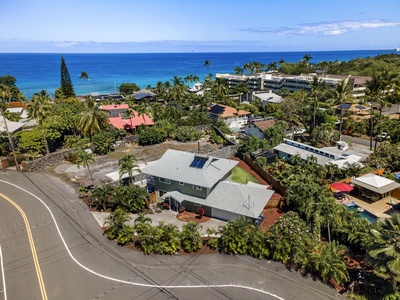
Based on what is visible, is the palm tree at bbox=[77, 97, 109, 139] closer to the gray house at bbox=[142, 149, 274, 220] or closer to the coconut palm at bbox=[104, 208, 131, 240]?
the gray house at bbox=[142, 149, 274, 220]

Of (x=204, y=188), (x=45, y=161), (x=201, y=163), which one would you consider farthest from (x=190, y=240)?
(x=45, y=161)

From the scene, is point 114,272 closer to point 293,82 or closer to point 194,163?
point 194,163

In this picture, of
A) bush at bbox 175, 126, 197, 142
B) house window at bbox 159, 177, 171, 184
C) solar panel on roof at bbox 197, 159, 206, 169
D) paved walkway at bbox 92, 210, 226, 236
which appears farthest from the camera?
bush at bbox 175, 126, 197, 142

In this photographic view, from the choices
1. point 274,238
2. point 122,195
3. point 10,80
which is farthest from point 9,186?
point 10,80

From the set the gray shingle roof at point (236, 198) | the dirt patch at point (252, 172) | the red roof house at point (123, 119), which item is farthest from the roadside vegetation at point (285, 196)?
the gray shingle roof at point (236, 198)

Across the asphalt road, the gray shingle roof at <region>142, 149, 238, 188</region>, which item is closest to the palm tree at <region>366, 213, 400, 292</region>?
the asphalt road

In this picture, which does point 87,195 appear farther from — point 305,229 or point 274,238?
point 305,229

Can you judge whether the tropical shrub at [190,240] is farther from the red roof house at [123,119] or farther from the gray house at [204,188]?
the red roof house at [123,119]
